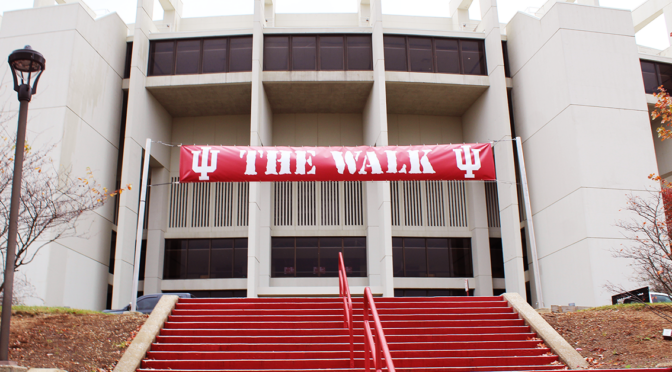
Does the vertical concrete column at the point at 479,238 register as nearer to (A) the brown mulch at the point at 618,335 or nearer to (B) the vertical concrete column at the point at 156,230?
(A) the brown mulch at the point at 618,335

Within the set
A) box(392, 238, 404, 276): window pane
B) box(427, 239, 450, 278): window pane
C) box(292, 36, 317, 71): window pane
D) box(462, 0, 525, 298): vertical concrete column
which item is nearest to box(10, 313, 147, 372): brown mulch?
box(462, 0, 525, 298): vertical concrete column

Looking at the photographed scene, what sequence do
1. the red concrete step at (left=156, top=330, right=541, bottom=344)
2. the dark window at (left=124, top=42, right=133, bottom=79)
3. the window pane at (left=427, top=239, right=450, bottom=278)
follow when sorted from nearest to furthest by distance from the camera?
1. the red concrete step at (left=156, top=330, right=541, bottom=344)
2. the dark window at (left=124, top=42, right=133, bottom=79)
3. the window pane at (left=427, top=239, right=450, bottom=278)

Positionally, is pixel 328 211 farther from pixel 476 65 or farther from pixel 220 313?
pixel 220 313

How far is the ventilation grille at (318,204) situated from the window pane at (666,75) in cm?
1457

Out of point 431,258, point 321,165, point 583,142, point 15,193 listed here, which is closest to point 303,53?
point 431,258

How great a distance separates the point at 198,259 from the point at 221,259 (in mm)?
1085

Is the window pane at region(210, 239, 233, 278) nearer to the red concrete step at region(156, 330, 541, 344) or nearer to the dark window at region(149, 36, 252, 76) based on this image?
the dark window at region(149, 36, 252, 76)

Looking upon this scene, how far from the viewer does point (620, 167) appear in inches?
842

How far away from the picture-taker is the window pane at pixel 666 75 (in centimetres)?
2609

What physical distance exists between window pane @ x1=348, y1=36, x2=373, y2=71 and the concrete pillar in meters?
6.08

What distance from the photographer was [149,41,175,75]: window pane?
26094 mm

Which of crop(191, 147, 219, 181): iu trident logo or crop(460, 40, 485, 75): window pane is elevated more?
crop(460, 40, 485, 75): window pane

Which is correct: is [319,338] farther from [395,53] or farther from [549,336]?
[395,53]

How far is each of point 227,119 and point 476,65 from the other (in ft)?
40.7
